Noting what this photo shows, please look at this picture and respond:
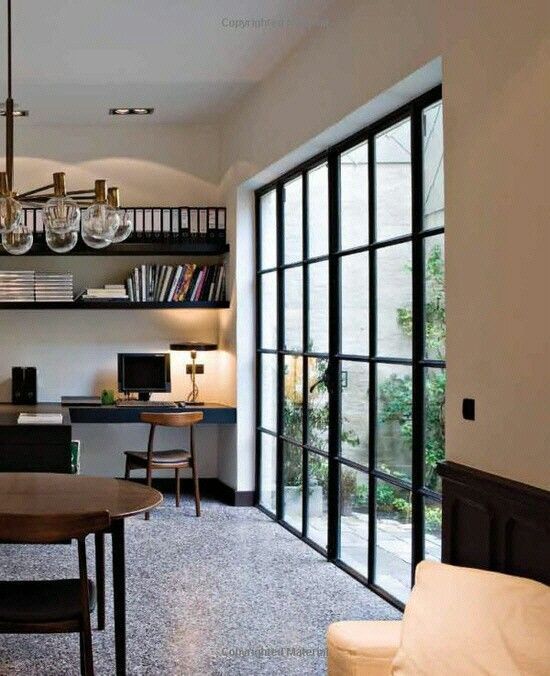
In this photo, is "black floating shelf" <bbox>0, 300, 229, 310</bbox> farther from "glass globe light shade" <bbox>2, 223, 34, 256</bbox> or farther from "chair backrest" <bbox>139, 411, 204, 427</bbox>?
"glass globe light shade" <bbox>2, 223, 34, 256</bbox>

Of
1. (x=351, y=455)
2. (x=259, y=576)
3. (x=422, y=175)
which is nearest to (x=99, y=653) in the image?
(x=259, y=576)

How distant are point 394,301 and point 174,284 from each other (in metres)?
3.33

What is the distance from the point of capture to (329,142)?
18.3 ft

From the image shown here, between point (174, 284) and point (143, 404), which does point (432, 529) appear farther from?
point (174, 284)

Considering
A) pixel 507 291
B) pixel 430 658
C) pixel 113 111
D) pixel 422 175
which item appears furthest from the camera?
pixel 113 111

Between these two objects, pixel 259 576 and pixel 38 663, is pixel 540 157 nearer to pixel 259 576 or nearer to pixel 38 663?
pixel 38 663

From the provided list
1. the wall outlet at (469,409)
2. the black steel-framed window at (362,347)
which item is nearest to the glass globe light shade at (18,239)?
the black steel-framed window at (362,347)

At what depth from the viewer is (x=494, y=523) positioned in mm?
3348

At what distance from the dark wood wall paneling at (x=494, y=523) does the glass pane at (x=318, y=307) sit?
7.27 ft

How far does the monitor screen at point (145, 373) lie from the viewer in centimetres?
780

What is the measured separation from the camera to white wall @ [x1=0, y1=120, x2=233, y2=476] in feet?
26.1

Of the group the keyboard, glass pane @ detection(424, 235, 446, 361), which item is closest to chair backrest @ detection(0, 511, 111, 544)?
glass pane @ detection(424, 235, 446, 361)

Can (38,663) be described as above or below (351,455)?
below

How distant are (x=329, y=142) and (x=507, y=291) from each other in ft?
8.41
